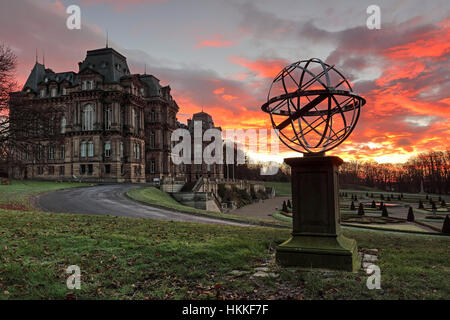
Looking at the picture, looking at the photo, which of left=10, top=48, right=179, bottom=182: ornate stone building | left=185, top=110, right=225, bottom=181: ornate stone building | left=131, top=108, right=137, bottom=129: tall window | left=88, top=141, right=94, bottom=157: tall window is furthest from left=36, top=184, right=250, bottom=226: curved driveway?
left=185, top=110, right=225, bottom=181: ornate stone building

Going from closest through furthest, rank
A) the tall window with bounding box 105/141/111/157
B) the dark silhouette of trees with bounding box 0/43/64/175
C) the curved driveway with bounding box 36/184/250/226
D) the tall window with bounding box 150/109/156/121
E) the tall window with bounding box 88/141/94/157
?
the dark silhouette of trees with bounding box 0/43/64/175, the curved driveway with bounding box 36/184/250/226, the tall window with bounding box 88/141/94/157, the tall window with bounding box 105/141/111/157, the tall window with bounding box 150/109/156/121

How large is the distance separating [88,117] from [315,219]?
54679mm

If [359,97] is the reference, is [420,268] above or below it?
below

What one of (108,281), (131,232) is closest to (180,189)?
(131,232)

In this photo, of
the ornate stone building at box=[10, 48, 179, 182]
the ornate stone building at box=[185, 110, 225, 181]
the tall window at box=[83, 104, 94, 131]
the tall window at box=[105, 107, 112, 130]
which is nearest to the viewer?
the ornate stone building at box=[10, 48, 179, 182]

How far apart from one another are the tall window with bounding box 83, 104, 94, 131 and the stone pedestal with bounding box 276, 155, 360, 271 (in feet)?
175

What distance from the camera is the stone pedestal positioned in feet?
23.6

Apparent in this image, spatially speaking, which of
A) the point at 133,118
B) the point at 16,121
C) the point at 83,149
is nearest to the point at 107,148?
the point at 83,149

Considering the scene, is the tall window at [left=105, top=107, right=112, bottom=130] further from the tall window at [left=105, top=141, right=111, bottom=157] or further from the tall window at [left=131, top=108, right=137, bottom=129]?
the tall window at [left=131, top=108, right=137, bottom=129]

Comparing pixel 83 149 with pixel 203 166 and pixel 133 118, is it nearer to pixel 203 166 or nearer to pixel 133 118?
pixel 133 118

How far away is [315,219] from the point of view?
7.59 metres

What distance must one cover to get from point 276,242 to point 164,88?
6455cm
